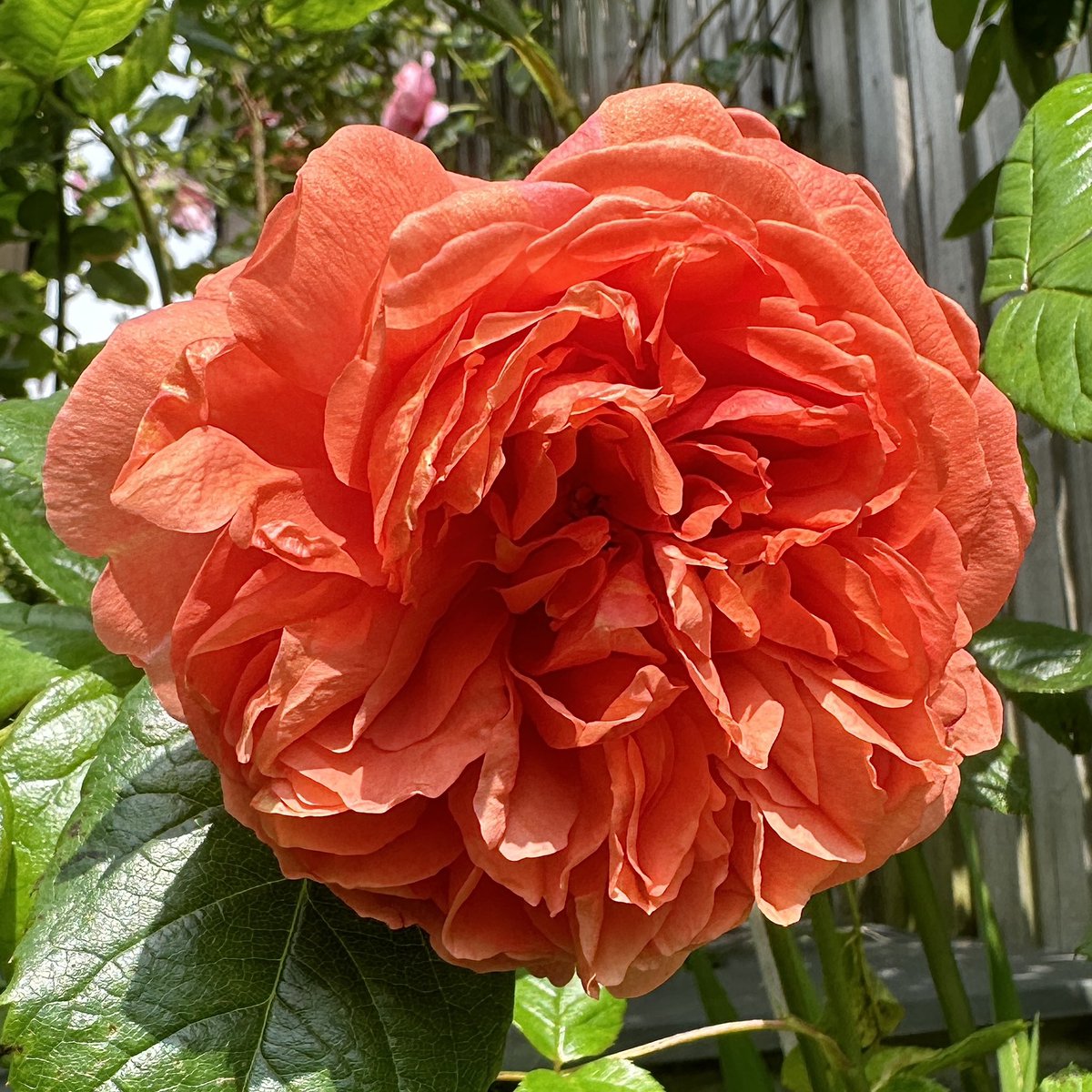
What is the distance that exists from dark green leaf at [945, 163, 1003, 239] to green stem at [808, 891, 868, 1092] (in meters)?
0.72

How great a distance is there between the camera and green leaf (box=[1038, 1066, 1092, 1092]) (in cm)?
58

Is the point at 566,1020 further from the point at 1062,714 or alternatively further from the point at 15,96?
the point at 15,96

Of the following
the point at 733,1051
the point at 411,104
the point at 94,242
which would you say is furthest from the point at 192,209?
the point at 733,1051

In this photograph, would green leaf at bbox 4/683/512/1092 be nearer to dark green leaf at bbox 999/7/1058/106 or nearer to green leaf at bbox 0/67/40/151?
green leaf at bbox 0/67/40/151

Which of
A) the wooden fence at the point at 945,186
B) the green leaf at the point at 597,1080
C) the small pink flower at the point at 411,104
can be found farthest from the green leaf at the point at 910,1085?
the small pink flower at the point at 411,104

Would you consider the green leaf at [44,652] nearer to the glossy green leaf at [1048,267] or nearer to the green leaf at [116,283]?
the glossy green leaf at [1048,267]

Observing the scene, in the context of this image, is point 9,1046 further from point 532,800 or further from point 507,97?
point 507,97

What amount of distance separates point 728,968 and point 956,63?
1428mm

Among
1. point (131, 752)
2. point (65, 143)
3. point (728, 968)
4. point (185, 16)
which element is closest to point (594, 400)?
point (131, 752)

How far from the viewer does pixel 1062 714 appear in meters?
0.88

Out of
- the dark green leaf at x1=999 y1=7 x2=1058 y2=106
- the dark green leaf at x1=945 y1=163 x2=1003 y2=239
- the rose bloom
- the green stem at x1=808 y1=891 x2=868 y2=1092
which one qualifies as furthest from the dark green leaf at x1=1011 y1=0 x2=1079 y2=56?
the green stem at x1=808 y1=891 x2=868 y2=1092

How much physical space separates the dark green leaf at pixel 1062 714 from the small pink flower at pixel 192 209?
2229 mm

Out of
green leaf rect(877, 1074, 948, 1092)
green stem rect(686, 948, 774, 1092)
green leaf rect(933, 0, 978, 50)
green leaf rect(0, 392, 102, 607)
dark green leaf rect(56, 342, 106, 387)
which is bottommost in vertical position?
green stem rect(686, 948, 774, 1092)

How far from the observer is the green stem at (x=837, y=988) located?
1.73 ft
